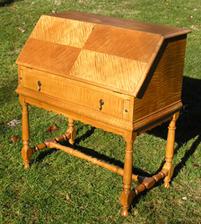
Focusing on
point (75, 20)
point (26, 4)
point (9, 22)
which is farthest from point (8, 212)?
point (26, 4)

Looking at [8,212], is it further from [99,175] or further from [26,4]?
[26,4]

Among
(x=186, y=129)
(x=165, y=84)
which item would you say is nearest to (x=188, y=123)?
(x=186, y=129)

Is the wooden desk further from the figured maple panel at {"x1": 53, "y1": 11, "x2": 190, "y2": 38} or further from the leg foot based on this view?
the leg foot

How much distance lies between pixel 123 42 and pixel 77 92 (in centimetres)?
70

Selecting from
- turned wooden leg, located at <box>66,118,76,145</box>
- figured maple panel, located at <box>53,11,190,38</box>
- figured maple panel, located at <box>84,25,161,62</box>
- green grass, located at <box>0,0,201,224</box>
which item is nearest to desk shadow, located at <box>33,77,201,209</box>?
green grass, located at <box>0,0,201,224</box>

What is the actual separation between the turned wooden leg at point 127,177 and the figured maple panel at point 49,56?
953mm

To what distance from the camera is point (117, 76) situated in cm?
422

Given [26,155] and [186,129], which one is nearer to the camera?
[26,155]

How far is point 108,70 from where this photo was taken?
430 centimetres

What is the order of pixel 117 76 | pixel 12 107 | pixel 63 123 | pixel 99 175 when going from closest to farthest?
pixel 117 76, pixel 99 175, pixel 63 123, pixel 12 107

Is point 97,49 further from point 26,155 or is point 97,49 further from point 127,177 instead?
point 26,155

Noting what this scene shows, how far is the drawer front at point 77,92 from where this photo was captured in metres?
4.27

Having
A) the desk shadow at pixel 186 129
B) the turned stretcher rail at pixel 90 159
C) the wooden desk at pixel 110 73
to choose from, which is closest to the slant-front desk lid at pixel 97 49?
the wooden desk at pixel 110 73

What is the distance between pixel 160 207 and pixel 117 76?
63.8 inches
